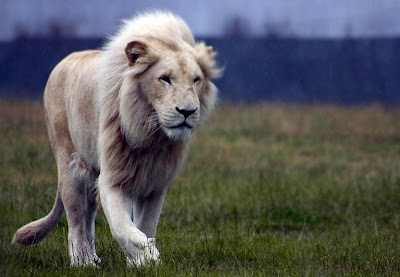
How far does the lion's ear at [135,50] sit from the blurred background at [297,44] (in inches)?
290

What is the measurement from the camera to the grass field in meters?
4.68

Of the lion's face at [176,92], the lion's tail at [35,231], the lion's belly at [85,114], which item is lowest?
the lion's tail at [35,231]

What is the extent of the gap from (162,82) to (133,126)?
36cm

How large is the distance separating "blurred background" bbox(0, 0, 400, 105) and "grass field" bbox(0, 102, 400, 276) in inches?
57.4

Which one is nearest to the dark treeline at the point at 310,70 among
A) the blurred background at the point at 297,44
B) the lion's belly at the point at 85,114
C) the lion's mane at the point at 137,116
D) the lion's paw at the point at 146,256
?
the blurred background at the point at 297,44

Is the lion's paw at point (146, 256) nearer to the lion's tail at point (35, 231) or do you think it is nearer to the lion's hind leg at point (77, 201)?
the lion's hind leg at point (77, 201)

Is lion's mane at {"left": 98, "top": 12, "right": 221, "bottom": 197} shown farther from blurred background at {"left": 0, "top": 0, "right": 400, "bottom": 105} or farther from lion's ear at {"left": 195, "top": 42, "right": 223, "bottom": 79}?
blurred background at {"left": 0, "top": 0, "right": 400, "bottom": 105}

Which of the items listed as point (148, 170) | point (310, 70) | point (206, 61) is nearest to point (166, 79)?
point (206, 61)

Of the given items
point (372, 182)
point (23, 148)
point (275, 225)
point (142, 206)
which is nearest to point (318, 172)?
point (372, 182)

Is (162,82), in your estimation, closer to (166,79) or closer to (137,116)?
(166,79)

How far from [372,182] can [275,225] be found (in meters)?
2.22

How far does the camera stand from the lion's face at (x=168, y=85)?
4336mm

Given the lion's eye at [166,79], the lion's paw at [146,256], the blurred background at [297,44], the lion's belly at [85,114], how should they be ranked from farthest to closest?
the blurred background at [297,44]
the lion's belly at [85,114]
the lion's eye at [166,79]
the lion's paw at [146,256]

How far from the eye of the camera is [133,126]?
4.55 metres
